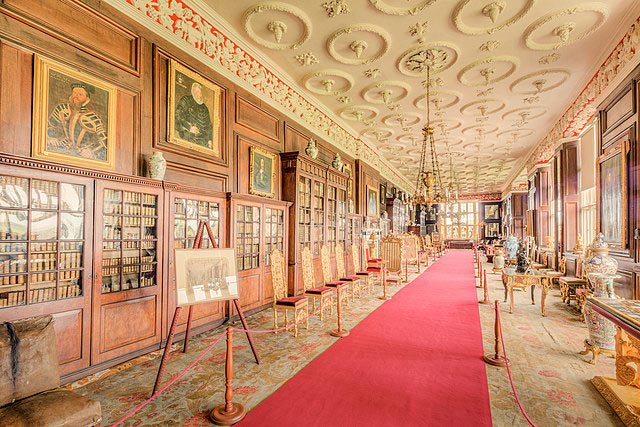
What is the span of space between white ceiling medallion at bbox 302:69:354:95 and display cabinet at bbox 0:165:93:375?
16.5 feet

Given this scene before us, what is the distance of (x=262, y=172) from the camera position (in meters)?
6.16

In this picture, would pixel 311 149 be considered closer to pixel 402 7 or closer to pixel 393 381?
pixel 402 7

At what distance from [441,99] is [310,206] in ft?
14.3

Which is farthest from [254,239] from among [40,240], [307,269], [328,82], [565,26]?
[565,26]

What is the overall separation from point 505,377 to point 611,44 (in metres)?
6.01

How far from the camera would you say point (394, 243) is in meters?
8.95

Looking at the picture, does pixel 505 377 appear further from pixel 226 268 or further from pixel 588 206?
pixel 588 206

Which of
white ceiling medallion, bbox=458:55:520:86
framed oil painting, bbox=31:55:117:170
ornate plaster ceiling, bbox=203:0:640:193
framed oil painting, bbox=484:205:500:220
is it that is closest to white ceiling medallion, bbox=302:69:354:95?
ornate plaster ceiling, bbox=203:0:640:193

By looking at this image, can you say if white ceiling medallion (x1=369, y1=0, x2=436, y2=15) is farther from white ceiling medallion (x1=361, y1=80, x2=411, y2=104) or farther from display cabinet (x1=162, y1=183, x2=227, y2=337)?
display cabinet (x1=162, y1=183, x2=227, y2=337)

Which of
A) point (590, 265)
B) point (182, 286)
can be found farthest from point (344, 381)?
point (590, 265)

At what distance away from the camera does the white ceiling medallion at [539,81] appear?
6567mm

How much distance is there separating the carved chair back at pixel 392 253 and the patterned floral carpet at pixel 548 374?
3.21 m

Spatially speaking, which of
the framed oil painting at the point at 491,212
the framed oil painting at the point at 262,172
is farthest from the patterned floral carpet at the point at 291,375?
the framed oil painting at the point at 491,212

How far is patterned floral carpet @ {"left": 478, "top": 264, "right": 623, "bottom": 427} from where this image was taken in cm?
263
